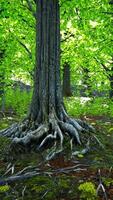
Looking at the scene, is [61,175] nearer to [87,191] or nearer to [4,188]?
[87,191]

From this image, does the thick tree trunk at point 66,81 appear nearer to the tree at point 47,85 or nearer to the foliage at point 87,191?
the tree at point 47,85

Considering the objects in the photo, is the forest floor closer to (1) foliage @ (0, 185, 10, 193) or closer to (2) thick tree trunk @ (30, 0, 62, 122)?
(1) foliage @ (0, 185, 10, 193)

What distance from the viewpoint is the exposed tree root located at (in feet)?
31.7

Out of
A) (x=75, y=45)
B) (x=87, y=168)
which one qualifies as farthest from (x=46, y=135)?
(x=75, y=45)

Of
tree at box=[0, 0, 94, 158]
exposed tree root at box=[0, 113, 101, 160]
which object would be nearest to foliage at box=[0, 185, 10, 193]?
exposed tree root at box=[0, 113, 101, 160]

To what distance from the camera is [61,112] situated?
1076cm

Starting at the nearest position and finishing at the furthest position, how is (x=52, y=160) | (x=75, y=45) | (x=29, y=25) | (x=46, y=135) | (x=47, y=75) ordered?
(x=52, y=160), (x=46, y=135), (x=47, y=75), (x=29, y=25), (x=75, y=45)

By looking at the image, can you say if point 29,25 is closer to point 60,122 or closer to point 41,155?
point 60,122

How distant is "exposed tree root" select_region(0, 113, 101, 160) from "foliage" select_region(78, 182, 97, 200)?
6.19 ft

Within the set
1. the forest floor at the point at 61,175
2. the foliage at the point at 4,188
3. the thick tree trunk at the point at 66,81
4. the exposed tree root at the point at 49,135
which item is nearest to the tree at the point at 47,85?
the exposed tree root at the point at 49,135

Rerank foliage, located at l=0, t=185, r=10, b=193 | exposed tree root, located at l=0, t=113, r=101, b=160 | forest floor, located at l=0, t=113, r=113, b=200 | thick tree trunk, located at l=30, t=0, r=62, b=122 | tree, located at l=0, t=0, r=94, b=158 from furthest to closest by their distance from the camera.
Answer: thick tree trunk, located at l=30, t=0, r=62, b=122 → tree, located at l=0, t=0, r=94, b=158 → exposed tree root, located at l=0, t=113, r=101, b=160 → foliage, located at l=0, t=185, r=10, b=193 → forest floor, located at l=0, t=113, r=113, b=200

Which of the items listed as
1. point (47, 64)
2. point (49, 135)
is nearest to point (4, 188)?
point (49, 135)

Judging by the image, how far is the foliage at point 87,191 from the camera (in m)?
7.08

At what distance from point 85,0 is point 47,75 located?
308 centimetres
